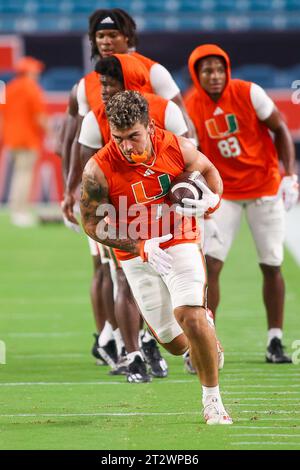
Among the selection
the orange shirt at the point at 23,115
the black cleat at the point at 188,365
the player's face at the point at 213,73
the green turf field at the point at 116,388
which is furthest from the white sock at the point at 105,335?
the orange shirt at the point at 23,115

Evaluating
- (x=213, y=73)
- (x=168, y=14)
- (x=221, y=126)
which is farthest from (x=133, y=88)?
(x=168, y=14)

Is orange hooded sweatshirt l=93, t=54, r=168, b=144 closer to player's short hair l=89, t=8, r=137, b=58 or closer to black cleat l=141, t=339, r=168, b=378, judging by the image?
player's short hair l=89, t=8, r=137, b=58

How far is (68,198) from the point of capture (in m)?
9.19

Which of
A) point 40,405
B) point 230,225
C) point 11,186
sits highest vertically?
point 11,186

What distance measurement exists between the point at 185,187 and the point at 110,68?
4.88 feet

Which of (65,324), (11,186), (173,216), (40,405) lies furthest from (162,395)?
(11,186)

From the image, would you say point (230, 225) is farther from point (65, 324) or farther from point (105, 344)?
point (65, 324)

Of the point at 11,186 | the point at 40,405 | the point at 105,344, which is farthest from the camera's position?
the point at 11,186

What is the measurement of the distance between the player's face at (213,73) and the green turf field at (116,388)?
Result: 1931 mm

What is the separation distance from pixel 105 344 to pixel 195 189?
7.88 ft

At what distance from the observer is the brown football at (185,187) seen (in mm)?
6934

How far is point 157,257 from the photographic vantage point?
685 cm

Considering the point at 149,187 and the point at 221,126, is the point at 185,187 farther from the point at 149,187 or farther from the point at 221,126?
the point at 221,126

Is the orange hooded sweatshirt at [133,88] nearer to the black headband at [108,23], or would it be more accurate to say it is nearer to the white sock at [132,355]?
the black headband at [108,23]
